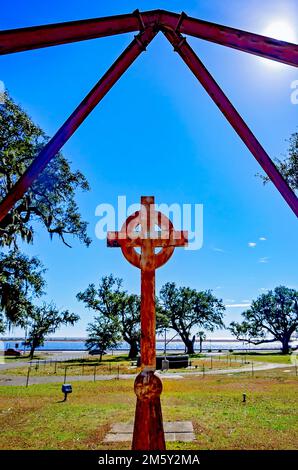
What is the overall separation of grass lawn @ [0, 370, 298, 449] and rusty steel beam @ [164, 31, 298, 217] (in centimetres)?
734

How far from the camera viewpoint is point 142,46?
107 inches

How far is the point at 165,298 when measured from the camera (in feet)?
201

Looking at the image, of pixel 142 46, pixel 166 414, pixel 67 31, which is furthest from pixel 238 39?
pixel 166 414

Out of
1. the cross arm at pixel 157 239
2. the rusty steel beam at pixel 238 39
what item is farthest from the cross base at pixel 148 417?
the rusty steel beam at pixel 238 39

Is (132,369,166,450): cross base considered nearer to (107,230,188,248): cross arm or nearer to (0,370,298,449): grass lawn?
(107,230,188,248): cross arm

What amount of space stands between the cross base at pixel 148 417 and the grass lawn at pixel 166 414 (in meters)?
5.72

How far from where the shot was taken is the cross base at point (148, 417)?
294 centimetres

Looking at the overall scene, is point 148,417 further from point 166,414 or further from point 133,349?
point 133,349

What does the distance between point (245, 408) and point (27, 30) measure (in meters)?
14.4

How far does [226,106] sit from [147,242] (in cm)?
165

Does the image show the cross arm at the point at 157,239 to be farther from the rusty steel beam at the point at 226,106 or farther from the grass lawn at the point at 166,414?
the grass lawn at the point at 166,414

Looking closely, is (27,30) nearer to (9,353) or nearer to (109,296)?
(109,296)
